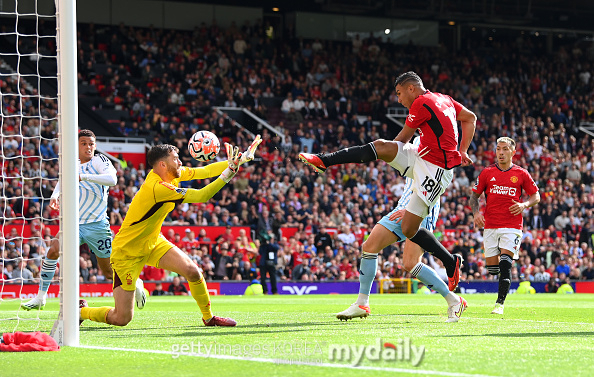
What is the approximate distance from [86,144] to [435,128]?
13.2 ft

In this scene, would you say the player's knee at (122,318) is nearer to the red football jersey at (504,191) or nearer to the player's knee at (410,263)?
the player's knee at (410,263)

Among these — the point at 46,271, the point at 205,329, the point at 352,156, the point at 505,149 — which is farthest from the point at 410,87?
the point at 46,271

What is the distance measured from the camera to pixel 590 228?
27.6 metres

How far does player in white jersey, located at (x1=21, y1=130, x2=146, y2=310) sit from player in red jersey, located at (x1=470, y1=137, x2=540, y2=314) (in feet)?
16.6

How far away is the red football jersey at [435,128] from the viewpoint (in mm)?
8281

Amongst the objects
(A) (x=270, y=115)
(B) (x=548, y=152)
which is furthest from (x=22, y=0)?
(B) (x=548, y=152)

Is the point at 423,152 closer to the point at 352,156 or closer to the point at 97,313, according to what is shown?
the point at 352,156

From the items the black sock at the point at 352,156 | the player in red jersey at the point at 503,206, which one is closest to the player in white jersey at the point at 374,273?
the black sock at the point at 352,156

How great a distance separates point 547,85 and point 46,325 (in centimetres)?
3338

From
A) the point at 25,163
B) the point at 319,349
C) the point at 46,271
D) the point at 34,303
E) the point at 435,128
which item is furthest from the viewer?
the point at 25,163

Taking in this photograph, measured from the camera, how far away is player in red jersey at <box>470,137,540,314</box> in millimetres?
11477

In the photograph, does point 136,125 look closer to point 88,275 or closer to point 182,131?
point 182,131

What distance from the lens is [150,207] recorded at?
7582mm

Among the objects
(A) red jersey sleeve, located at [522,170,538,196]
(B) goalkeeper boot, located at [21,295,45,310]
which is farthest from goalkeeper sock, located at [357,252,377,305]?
(B) goalkeeper boot, located at [21,295,45,310]
